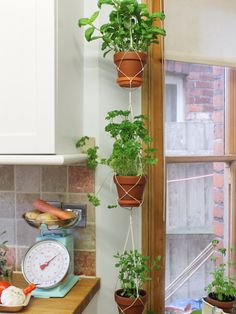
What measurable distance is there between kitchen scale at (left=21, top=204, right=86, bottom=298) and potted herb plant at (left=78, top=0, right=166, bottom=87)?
60 centimetres

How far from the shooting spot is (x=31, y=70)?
4.52ft

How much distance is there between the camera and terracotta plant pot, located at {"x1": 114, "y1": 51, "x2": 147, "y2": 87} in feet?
4.83

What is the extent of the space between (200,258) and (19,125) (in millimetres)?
1116

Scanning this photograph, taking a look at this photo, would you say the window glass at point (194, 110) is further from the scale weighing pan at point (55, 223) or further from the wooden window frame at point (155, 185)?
the scale weighing pan at point (55, 223)

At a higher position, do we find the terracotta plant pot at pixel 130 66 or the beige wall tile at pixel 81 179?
the terracotta plant pot at pixel 130 66

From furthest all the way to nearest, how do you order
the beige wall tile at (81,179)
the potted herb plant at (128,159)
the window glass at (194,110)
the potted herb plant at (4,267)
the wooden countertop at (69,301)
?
1. the window glass at (194,110)
2. the beige wall tile at (81,179)
3. the potted herb plant at (4,267)
4. the potted herb plant at (128,159)
5. the wooden countertop at (69,301)

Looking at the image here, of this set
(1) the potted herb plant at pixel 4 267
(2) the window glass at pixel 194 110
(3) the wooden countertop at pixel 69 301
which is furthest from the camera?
(2) the window glass at pixel 194 110

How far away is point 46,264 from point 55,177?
0.38 meters

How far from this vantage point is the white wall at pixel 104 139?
1.69m

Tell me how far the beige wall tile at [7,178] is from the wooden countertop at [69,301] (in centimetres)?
39

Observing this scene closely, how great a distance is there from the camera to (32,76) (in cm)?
138

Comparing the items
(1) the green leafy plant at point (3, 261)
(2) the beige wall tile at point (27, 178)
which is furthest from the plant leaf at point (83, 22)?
(1) the green leafy plant at point (3, 261)

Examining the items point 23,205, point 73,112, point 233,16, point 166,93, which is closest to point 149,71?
point 166,93

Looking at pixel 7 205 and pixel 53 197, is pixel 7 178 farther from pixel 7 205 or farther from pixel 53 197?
pixel 53 197
